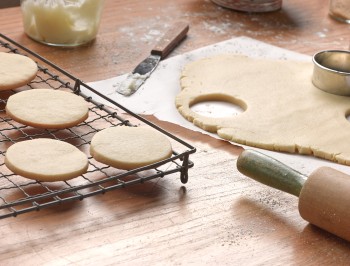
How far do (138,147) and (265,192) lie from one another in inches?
7.8

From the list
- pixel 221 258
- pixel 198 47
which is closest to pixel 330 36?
pixel 198 47

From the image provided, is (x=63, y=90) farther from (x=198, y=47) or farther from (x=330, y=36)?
(x=330, y=36)

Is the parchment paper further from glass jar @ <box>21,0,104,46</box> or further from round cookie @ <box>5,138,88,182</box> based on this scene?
round cookie @ <box>5,138,88,182</box>

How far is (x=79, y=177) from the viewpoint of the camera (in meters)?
1.05

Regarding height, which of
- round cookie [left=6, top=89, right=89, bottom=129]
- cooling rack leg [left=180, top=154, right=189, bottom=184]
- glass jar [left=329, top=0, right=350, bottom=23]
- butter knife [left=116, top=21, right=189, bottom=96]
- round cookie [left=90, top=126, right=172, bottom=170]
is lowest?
glass jar [left=329, top=0, right=350, bottom=23]

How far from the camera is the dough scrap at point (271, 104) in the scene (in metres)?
1.22

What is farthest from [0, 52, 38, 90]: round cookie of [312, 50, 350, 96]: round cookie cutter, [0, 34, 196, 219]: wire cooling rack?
[312, 50, 350, 96]: round cookie cutter

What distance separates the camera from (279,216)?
1014 mm

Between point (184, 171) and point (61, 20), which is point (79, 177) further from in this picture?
point (61, 20)

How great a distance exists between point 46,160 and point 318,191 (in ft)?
1.20

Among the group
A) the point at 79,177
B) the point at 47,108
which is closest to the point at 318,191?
the point at 79,177

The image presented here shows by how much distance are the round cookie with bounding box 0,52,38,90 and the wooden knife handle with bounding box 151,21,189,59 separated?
0.32 m

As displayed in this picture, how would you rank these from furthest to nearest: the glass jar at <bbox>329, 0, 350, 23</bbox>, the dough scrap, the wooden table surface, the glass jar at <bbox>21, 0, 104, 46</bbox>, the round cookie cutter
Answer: the glass jar at <bbox>329, 0, 350, 23</bbox> → the glass jar at <bbox>21, 0, 104, 46</bbox> → the round cookie cutter → the dough scrap → the wooden table surface

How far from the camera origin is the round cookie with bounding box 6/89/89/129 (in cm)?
111
